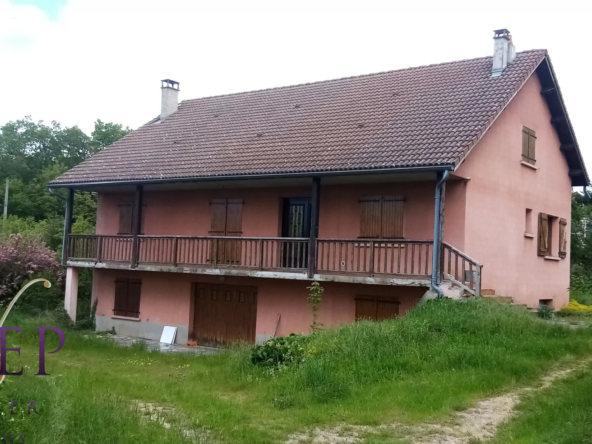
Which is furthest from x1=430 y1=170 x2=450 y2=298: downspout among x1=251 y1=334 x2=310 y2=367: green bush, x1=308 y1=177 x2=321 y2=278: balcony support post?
x1=251 y1=334 x2=310 y2=367: green bush

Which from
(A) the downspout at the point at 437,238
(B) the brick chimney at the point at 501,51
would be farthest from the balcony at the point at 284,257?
(B) the brick chimney at the point at 501,51

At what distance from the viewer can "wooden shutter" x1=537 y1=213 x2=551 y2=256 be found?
19.0 metres

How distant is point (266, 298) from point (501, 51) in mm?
9307

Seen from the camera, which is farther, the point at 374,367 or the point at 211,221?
the point at 211,221

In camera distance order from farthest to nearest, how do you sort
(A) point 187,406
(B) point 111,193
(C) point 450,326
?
(B) point 111,193 < (C) point 450,326 < (A) point 187,406

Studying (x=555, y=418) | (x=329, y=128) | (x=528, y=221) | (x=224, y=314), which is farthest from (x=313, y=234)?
(x=555, y=418)

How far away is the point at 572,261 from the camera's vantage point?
2891 cm

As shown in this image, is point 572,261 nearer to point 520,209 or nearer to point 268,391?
point 520,209

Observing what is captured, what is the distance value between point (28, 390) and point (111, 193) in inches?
561

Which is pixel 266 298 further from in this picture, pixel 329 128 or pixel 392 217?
pixel 329 128

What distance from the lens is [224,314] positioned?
1922cm

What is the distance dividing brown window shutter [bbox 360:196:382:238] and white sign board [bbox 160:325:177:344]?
698 cm

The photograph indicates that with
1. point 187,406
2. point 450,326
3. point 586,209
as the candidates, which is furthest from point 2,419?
point 586,209

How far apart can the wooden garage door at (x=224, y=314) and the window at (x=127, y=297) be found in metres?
2.43
